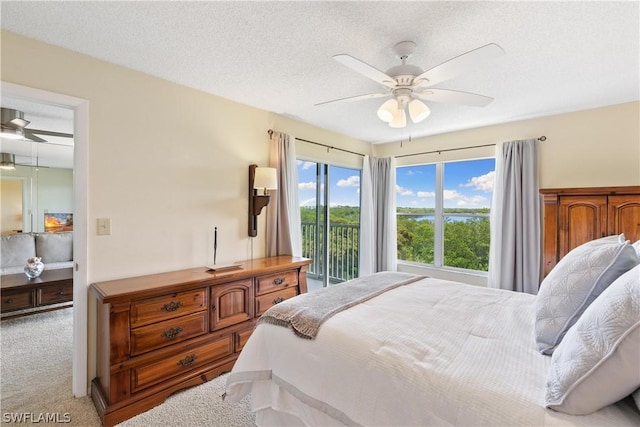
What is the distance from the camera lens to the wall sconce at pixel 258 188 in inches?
113

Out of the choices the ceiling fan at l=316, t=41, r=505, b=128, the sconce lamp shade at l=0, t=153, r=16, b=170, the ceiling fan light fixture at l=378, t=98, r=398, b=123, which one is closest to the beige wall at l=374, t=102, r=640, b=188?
the ceiling fan at l=316, t=41, r=505, b=128

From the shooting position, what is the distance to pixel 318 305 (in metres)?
1.73

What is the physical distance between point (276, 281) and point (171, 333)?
96 cm

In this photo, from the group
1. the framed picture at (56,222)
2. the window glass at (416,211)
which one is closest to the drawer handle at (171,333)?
the window glass at (416,211)

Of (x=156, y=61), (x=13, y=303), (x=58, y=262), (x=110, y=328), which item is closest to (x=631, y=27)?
(x=156, y=61)

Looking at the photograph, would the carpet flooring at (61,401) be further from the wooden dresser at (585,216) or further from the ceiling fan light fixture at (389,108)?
the wooden dresser at (585,216)

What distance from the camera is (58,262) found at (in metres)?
4.29

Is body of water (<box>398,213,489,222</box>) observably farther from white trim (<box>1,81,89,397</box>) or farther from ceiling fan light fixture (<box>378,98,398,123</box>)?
white trim (<box>1,81,89,397</box>)

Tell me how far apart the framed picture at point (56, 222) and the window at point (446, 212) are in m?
5.73

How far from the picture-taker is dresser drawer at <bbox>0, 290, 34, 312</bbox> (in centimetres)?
318

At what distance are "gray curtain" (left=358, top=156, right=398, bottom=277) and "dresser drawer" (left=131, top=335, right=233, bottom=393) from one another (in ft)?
8.73

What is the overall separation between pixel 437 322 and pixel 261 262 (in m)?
1.82

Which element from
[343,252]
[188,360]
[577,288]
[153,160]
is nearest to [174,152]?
[153,160]

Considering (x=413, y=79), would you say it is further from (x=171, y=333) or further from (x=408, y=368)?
(x=171, y=333)
